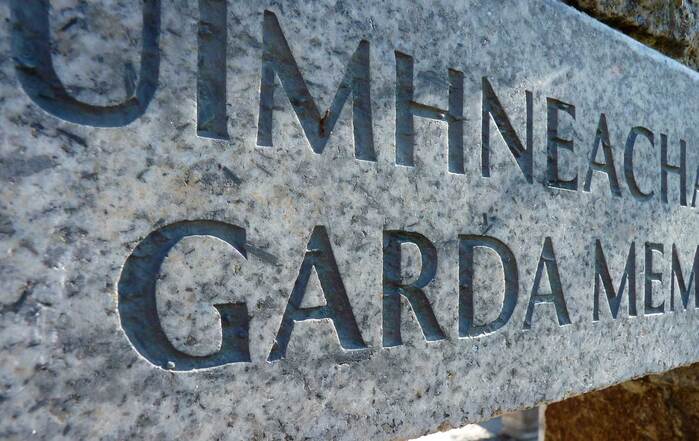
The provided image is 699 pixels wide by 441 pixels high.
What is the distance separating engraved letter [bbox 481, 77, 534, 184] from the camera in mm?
1008

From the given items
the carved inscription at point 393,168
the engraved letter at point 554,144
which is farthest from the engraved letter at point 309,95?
the engraved letter at point 554,144

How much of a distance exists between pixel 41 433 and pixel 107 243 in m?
0.21

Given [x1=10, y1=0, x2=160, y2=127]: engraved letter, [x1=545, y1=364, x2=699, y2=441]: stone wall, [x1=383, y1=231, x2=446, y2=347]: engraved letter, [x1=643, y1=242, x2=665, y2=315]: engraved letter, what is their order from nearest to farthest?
[x1=10, y1=0, x2=160, y2=127]: engraved letter, [x1=383, y1=231, x2=446, y2=347]: engraved letter, [x1=643, y1=242, x2=665, y2=315]: engraved letter, [x1=545, y1=364, x2=699, y2=441]: stone wall

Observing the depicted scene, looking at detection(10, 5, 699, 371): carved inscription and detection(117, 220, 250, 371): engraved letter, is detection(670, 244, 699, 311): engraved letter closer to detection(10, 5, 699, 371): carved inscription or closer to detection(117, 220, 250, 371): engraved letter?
detection(10, 5, 699, 371): carved inscription

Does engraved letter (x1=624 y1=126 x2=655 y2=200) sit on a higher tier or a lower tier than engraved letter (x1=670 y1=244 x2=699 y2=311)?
higher

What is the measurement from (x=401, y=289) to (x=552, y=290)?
363 millimetres

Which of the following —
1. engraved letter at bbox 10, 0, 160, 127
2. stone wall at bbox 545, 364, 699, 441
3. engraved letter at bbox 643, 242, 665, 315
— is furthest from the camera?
stone wall at bbox 545, 364, 699, 441

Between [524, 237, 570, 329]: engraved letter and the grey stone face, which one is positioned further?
[524, 237, 570, 329]: engraved letter

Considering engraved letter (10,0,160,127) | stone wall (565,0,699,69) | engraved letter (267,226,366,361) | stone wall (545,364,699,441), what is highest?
stone wall (565,0,699,69)

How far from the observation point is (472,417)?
964 millimetres

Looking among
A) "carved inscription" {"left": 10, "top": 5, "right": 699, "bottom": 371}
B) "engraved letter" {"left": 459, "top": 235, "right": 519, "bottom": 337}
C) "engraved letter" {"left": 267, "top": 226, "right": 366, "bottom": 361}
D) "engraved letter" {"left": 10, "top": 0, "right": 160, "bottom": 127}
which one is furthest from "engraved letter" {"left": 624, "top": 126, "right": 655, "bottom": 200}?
"engraved letter" {"left": 10, "top": 0, "right": 160, "bottom": 127}

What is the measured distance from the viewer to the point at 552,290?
1.10m

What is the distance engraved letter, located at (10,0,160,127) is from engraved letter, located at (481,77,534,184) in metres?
0.58

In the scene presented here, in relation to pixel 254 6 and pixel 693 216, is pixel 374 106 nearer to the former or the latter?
pixel 254 6
